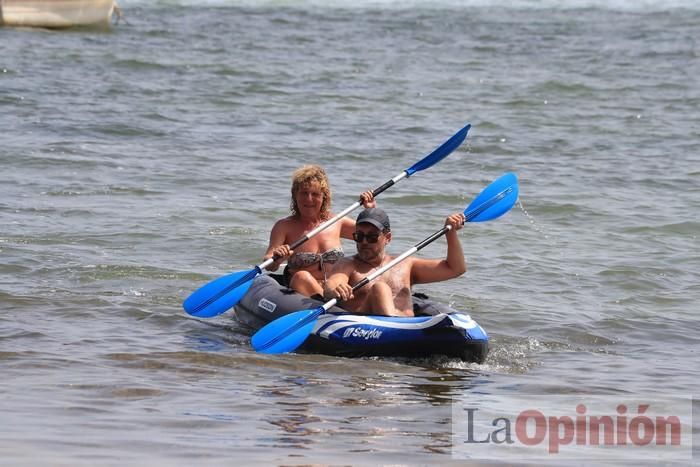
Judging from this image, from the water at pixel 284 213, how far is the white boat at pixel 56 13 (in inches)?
26.3

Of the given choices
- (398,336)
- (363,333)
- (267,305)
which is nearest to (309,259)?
(267,305)

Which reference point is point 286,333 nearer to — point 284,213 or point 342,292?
point 342,292

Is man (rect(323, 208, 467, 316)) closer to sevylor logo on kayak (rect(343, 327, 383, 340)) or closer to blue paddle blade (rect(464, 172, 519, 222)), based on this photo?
sevylor logo on kayak (rect(343, 327, 383, 340))

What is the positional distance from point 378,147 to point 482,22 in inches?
721

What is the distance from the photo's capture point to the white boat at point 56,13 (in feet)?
87.8

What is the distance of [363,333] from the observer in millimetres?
7121

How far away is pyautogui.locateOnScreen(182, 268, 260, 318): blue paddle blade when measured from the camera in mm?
8055

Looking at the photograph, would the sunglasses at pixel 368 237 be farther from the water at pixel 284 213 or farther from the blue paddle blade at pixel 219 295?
the blue paddle blade at pixel 219 295

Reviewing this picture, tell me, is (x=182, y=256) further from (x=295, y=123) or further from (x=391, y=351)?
(x=295, y=123)

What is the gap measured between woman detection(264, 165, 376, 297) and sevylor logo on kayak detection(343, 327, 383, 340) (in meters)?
0.79

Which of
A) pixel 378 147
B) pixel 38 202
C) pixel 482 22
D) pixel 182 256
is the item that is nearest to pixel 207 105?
pixel 378 147

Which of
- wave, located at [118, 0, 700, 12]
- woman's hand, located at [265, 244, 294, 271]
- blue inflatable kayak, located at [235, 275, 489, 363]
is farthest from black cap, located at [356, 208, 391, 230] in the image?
wave, located at [118, 0, 700, 12]

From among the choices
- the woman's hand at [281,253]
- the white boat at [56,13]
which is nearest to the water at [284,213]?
the woman's hand at [281,253]

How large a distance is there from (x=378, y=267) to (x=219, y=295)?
120 cm
